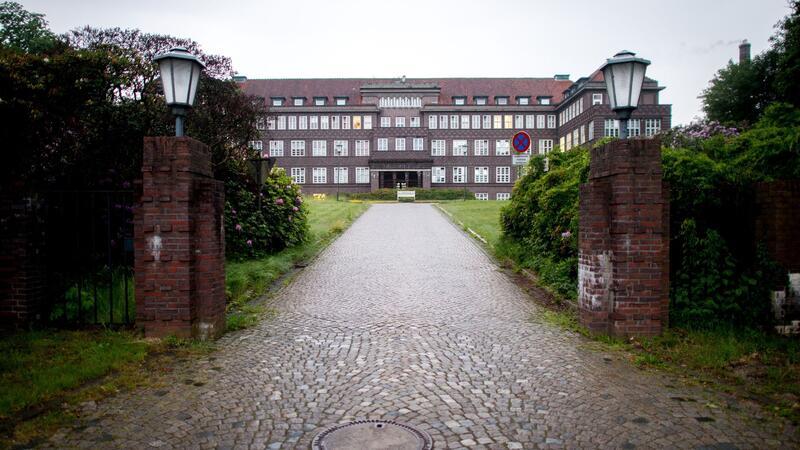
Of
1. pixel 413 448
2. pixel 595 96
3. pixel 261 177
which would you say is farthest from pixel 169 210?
pixel 595 96

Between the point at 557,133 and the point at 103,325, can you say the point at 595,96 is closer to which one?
the point at 557,133

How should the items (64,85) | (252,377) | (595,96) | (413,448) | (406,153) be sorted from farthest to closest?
(406,153) → (595,96) → (64,85) → (252,377) → (413,448)

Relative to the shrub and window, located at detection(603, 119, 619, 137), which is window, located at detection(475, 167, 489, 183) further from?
the shrub

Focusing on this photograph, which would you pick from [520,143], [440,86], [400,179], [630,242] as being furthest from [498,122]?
[630,242]

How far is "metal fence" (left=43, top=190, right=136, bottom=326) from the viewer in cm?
713

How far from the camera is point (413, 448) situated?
3.64 m

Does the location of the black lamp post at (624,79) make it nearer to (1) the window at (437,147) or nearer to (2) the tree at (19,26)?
(2) the tree at (19,26)

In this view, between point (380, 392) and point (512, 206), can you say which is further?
point (512, 206)

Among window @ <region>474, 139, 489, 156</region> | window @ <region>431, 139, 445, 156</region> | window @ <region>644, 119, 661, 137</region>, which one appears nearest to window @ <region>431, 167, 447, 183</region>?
window @ <region>431, 139, 445, 156</region>

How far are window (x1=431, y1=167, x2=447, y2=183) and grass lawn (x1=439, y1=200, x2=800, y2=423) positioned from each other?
198 ft

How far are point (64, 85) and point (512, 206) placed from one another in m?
10.6

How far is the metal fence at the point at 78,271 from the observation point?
7129mm

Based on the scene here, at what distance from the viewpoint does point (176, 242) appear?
6.34m

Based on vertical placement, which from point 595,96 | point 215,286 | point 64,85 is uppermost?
point 595,96
